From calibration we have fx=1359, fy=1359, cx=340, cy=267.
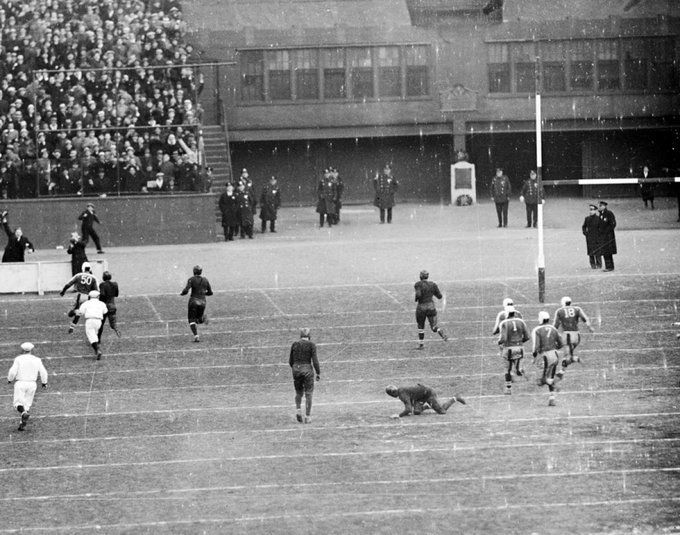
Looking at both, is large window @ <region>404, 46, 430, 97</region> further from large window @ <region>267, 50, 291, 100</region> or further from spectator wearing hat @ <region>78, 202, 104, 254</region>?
spectator wearing hat @ <region>78, 202, 104, 254</region>

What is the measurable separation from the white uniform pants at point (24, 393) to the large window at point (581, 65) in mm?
36639

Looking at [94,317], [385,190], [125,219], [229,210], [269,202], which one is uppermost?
[385,190]

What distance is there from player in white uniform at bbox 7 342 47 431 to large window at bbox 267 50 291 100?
3325 centimetres

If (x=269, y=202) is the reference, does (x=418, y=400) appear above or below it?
below

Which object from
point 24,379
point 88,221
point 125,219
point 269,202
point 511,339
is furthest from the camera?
point 269,202

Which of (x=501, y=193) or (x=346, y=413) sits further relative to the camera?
(x=501, y=193)

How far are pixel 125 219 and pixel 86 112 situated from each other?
141 inches

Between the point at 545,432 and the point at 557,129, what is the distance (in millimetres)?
35507

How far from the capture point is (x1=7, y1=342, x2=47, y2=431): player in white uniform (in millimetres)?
20655

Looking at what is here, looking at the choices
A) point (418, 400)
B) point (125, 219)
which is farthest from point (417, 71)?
point (418, 400)

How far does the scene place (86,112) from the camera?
42656 mm

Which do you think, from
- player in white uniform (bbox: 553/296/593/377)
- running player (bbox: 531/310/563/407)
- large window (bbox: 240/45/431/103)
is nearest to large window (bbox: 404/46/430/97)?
large window (bbox: 240/45/431/103)

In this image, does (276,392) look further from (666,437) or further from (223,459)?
(666,437)

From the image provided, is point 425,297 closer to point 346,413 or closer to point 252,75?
point 346,413
